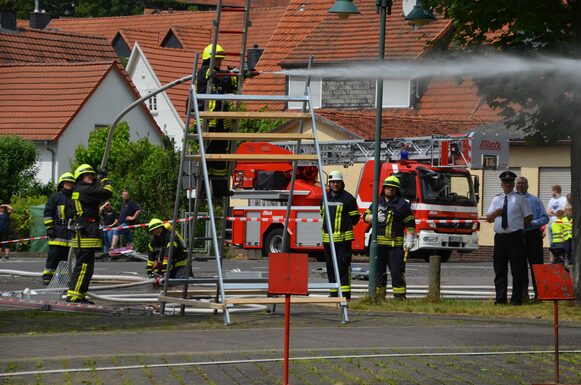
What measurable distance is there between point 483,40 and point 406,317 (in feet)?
12.0

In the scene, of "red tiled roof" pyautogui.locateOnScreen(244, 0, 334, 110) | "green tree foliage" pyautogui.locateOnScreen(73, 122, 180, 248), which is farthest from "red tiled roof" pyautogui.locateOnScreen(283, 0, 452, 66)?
"green tree foliage" pyautogui.locateOnScreen(73, 122, 180, 248)

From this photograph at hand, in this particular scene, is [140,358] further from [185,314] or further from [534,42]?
[534,42]

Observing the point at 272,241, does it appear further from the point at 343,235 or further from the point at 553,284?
the point at 553,284

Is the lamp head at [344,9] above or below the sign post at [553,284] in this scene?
above

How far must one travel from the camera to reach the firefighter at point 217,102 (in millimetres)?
14828

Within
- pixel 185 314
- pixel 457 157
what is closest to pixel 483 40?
pixel 185 314

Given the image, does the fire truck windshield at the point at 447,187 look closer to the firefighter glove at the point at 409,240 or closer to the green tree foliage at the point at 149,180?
the green tree foliage at the point at 149,180

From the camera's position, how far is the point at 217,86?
49.4 feet

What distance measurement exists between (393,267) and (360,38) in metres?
25.8

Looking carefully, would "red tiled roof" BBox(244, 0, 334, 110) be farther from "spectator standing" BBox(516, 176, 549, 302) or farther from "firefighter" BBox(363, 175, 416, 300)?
"spectator standing" BBox(516, 176, 549, 302)

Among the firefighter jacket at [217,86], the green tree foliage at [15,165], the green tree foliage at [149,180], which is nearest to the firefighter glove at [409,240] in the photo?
the firefighter jacket at [217,86]

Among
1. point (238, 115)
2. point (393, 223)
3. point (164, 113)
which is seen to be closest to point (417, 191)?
point (393, 223)

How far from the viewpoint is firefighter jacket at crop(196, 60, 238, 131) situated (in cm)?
1482

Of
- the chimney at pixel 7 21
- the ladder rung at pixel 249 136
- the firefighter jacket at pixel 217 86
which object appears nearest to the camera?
the ladder rung at pixel 249 136
